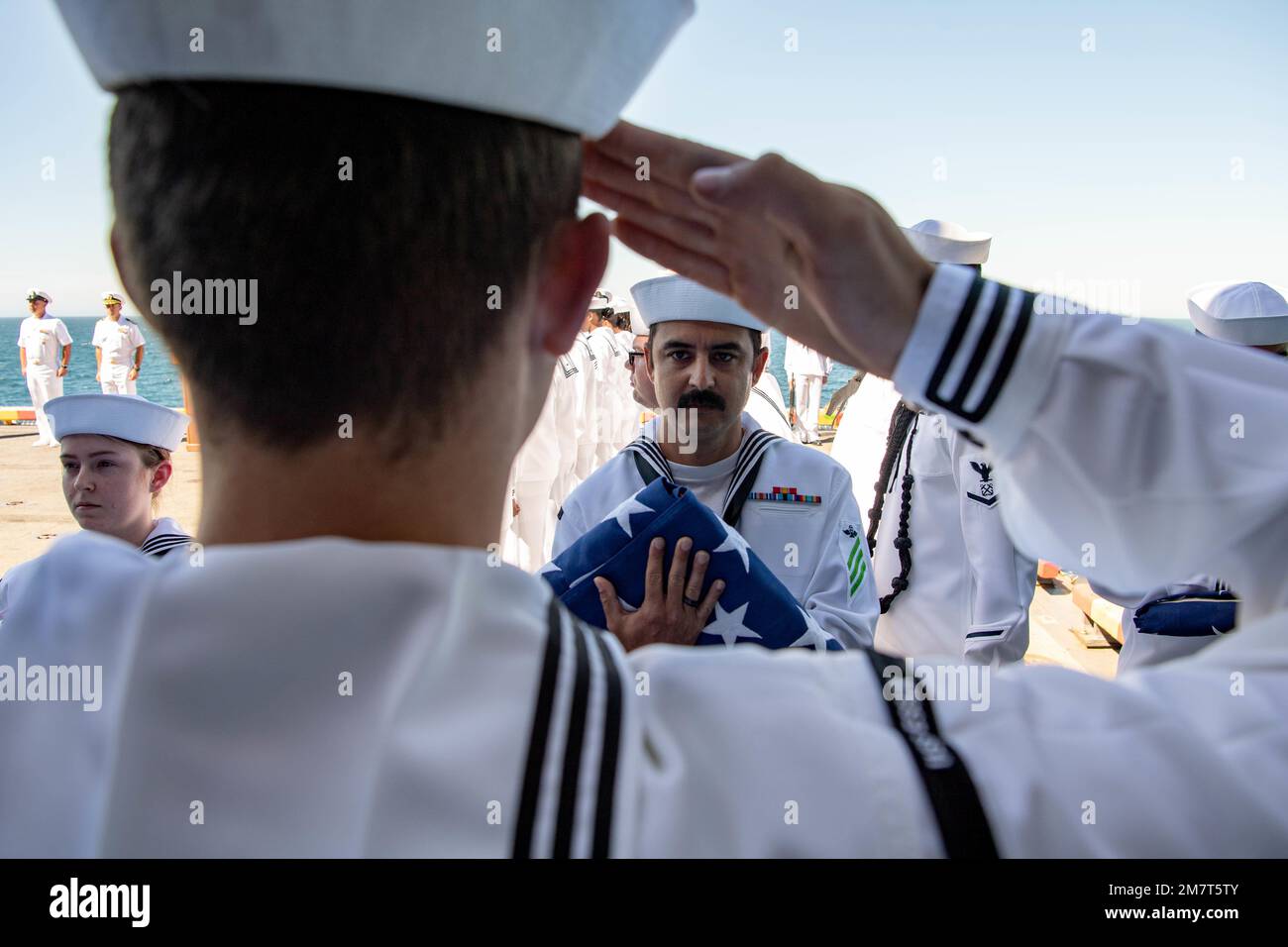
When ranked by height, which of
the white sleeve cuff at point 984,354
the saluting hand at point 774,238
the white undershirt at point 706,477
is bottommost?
the white undershirt at point 706,477

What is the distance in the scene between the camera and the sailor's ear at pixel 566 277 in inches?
33.3

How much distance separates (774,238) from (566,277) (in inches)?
9.4

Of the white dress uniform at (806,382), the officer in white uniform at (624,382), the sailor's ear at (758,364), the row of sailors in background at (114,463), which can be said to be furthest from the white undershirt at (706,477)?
the white dress uniform at (806,382)

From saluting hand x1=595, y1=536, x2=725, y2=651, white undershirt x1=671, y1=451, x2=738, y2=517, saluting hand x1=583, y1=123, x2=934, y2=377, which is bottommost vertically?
saluting hand x1=595, y1=536, x2=725, y2=651

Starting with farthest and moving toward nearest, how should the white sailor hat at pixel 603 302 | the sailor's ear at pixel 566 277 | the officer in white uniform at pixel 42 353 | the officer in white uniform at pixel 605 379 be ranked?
the officer in white uniform at pixel 42 353
the white sailor hat at pixel 603 302
the officer in white uniform at pixel 605 379
the sailor's ear at pixel 566 277

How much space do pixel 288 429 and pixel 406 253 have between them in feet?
0.56

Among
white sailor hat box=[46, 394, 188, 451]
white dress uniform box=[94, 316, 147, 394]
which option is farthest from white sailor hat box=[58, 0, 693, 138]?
white dress uniform box=[94, 316, 147, 394]

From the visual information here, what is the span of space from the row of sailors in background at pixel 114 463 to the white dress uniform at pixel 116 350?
12.6m

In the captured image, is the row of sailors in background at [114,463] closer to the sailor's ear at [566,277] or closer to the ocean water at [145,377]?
the sailor's ear at [566,277]

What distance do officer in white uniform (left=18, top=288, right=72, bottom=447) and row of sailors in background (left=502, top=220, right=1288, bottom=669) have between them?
14.6 meters

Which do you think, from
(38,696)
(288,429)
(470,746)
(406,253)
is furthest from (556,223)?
(38,696)

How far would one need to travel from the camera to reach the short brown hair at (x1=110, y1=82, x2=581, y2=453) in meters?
0.73

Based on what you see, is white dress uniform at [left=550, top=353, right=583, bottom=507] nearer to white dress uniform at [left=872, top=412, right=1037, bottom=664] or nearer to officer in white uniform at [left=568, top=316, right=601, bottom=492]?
officer in white uniform at [left=568, top=316, right=601, bottom=492]
